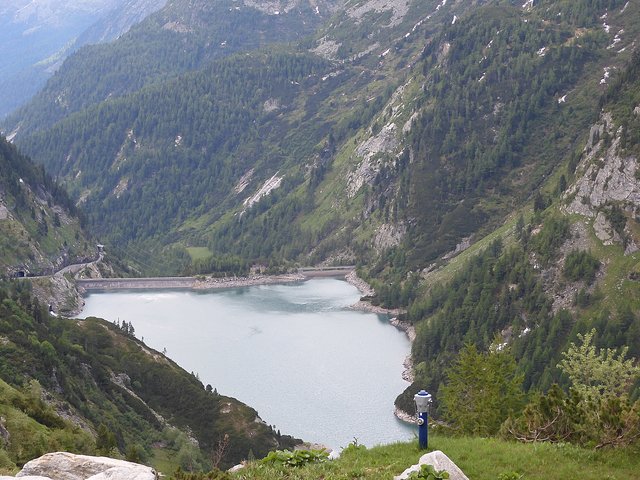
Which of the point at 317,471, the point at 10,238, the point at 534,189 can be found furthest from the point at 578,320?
the point at 10,238

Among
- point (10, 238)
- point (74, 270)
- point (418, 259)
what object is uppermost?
point (10, 238)

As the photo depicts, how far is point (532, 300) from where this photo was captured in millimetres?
133125

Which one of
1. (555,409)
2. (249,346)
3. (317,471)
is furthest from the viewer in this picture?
(249,346)

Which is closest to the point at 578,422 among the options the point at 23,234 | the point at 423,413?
the point at 423,413

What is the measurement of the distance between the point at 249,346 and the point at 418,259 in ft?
211

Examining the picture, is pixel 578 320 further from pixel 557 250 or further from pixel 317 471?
pixel 317 471

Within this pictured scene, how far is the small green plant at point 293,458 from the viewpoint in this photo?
30.0 metres

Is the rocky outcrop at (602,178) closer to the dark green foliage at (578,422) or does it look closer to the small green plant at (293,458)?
the dark green foliage at (578,422)

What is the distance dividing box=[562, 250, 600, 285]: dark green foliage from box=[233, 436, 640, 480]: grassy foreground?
9727 cm

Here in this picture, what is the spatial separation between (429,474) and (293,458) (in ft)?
17.3

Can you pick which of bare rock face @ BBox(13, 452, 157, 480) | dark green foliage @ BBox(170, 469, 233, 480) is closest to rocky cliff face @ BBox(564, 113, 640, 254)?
dark green foliage @ BBox(170, 469, 233, 480)

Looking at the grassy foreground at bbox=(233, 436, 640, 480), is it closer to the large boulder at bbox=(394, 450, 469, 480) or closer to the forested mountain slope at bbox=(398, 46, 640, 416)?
the large boulder at bbox=(394, 450, 469, 480)

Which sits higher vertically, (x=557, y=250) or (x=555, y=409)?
(x=555, y=409)

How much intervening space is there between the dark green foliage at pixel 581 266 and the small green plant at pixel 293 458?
10031 centimetres
